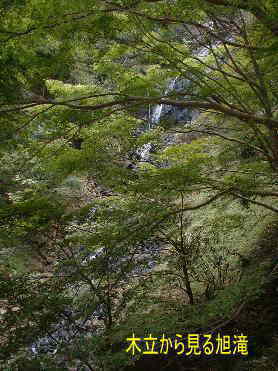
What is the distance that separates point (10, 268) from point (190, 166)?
6.46ft

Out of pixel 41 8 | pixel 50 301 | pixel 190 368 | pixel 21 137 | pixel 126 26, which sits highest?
pixel 126 26

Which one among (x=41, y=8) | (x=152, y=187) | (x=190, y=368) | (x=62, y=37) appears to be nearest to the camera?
(x=41, y=8)

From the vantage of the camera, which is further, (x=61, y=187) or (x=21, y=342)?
(x=61, y=187)

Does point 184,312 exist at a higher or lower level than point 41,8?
lower

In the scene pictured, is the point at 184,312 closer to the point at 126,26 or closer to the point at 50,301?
the point at 50,301

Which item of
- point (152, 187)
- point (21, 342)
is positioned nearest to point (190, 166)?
point (152, 187)

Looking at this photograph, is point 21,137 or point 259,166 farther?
point 259,166

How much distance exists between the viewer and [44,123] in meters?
3.52

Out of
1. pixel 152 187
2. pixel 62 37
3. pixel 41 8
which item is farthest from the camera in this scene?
pixel 152 187

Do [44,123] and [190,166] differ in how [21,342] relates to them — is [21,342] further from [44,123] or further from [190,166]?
[190,166]

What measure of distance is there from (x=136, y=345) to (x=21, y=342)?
1083 millimetres

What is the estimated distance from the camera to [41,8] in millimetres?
2500

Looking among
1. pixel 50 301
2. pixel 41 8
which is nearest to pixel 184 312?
pixel 50 301

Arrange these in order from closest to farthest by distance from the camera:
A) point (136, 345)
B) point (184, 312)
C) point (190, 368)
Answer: point (136, 345), point (184, 312), point (190, 368)
